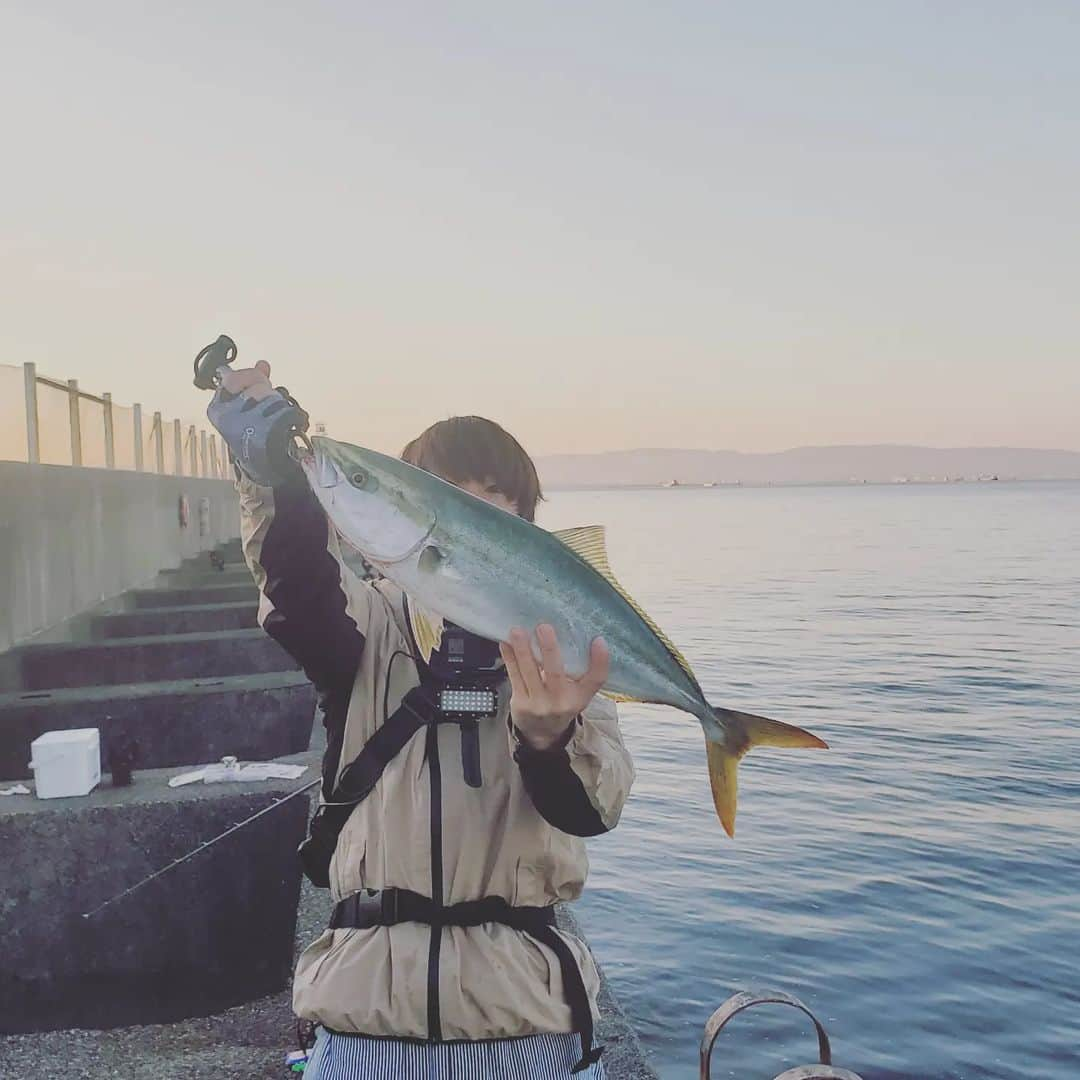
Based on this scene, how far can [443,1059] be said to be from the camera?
91.5 inches

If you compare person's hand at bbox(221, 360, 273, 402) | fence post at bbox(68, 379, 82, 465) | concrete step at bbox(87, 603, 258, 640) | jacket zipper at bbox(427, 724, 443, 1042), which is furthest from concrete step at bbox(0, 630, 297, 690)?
jacket zipper at bbox(427, 724, 443, 1042)

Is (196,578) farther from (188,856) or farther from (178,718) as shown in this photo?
(188,856)

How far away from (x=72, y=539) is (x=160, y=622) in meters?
1.38

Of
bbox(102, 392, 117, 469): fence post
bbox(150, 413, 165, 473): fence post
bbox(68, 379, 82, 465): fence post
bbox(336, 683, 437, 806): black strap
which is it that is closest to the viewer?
bbox(336, 683, 437, 806): black strap

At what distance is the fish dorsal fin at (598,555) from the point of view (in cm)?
274

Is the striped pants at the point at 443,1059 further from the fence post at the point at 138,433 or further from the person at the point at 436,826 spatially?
the fence post at the point at 138,433

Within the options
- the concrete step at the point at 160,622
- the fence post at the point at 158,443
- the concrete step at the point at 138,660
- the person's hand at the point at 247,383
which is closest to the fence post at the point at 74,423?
the concrete step at the point at 160,622

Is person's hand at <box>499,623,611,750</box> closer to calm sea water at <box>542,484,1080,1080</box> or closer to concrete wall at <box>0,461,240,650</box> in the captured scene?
calm sea water at <box>542,484,1080,1080</box>

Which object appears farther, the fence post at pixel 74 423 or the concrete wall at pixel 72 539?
the fence post at pixel 74 423

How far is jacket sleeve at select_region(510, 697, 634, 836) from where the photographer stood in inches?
91.5

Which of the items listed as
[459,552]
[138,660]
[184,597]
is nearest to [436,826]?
[459,552]

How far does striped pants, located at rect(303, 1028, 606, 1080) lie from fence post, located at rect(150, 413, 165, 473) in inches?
761

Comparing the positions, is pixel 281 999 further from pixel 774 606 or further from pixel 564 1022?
pixel 774 606

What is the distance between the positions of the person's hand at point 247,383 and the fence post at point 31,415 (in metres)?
9.96
